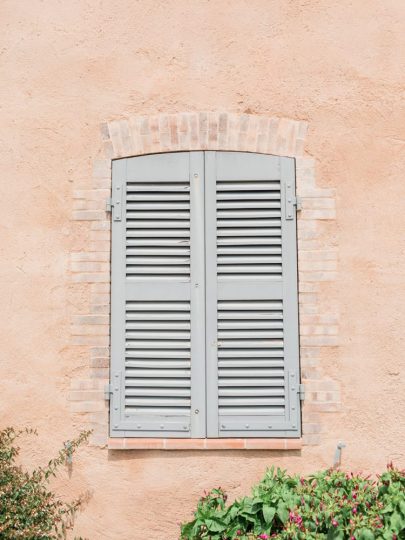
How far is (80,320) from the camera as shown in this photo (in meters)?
4.57

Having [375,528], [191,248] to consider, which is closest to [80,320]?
[191,248]

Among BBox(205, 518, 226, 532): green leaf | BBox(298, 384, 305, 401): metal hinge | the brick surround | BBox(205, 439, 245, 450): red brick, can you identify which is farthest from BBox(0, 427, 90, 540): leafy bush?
BBox(298, 384, 305, 401): metal hinge

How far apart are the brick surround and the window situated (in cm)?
6

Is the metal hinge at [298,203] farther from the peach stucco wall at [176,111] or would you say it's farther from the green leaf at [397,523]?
the green leaf at [397,523]

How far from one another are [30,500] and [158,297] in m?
1.47

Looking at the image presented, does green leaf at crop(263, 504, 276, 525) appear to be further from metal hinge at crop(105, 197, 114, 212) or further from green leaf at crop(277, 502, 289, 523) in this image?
metal hinge at crop(105, 197, 114, 212)

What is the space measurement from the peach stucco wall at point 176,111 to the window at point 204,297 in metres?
0.21

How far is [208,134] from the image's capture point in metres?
4.66

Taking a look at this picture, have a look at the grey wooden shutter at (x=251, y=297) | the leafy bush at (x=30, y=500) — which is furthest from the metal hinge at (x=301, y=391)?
Result: the leafy bush at (x=30, y=500)

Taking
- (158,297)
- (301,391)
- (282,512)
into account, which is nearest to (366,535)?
(282,512)

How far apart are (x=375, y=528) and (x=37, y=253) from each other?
2.66 metres

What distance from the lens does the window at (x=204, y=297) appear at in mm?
4477

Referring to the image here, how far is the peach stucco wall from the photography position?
4.45 metres

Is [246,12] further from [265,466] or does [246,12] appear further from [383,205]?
[265,466]
